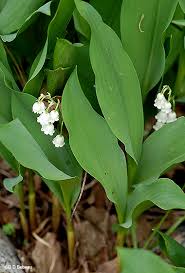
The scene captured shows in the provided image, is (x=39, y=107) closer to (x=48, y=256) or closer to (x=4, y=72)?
(x=4, y=72)

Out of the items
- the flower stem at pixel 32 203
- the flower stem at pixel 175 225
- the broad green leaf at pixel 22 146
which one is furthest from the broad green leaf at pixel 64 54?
the flower stem at pixel 175 225

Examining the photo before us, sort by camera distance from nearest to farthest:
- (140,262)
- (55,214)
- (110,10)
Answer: (140,262) < (110,10) < (55,214)

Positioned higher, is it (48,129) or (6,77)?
(6,77)

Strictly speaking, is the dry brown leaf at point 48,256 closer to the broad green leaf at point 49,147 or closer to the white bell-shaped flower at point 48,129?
the broad green leaf at point 49,147

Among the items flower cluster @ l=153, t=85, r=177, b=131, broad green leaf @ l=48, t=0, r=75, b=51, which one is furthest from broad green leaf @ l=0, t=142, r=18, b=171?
flower cluster @ l=153, t=85, r=177, b=131

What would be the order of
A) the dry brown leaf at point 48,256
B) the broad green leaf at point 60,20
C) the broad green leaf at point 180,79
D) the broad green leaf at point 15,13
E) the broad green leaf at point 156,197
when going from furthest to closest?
the dry brown leaf at point 48,256
the broad green leaf at point 180,79
the broad green leaf at point 15,13
the broad green leaf at point 60,20
the broad green leaf at point 156,197

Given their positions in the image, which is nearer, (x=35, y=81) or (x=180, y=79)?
(x=35, y=81)

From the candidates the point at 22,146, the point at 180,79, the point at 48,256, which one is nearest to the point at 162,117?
the point at 180,79

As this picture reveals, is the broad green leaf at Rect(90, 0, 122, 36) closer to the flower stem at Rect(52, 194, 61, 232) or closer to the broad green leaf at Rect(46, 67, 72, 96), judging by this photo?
the broad green leaf at Rect(46, 67, 72, 96)
